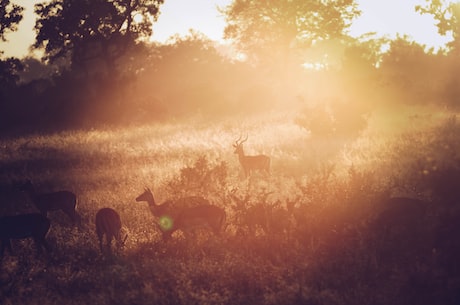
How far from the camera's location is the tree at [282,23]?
38.2 metres

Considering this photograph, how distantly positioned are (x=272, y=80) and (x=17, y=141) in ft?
105

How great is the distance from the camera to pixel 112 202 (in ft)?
36.3

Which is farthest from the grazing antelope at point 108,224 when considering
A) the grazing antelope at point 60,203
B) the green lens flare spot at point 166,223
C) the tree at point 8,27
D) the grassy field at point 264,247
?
the tree at point 8,27

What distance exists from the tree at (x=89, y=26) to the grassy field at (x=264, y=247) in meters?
20.6

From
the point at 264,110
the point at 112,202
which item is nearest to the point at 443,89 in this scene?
the point at 264,110

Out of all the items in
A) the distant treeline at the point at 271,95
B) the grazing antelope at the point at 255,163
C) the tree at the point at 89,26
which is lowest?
the grazing antelope at the point at 255,163

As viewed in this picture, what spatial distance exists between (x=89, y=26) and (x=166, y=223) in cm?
2817

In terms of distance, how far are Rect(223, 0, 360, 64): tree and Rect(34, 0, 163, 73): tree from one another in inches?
393

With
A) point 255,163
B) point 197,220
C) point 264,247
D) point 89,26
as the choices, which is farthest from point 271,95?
point 264,247

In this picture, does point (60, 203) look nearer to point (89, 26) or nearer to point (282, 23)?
point (89, 26)

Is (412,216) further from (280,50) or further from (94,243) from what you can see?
(280,50)

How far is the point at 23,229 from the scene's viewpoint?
311 inches

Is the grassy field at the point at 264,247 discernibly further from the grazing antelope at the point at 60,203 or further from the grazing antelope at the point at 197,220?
the grazing antelope at the point at 60,203

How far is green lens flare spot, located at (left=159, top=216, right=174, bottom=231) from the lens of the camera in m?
8.23
